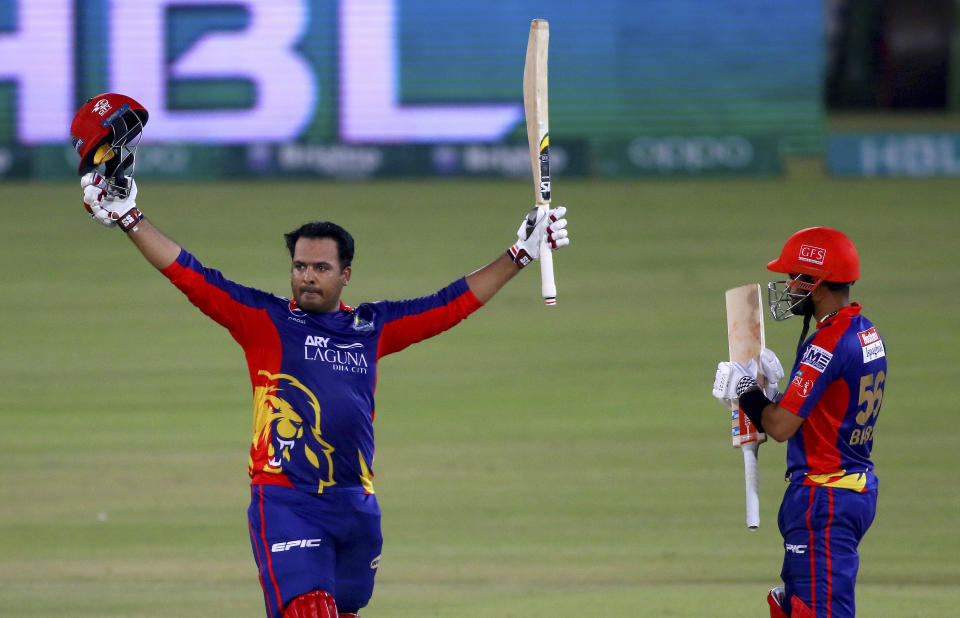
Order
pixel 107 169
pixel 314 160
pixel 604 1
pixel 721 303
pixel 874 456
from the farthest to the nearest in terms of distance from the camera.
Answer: pixel 604 1 → pixel 314 160 → pixel 721 303 → pixel 874 456 → pixel 107 169

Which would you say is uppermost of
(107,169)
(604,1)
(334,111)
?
(604,1)

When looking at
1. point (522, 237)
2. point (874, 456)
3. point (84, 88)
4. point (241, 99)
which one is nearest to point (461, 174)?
point (241, 99)

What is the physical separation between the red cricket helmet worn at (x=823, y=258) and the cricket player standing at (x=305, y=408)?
1.63m

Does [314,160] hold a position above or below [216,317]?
above

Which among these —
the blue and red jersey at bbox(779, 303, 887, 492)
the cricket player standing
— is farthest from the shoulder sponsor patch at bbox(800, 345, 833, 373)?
the cricket player standing

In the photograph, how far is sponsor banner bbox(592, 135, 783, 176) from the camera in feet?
74.0

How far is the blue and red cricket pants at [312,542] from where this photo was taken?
17.2 feet

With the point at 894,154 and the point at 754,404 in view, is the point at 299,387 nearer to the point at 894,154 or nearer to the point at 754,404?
the point at 754,404

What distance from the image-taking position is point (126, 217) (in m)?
5.43

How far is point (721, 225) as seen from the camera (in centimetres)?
1900

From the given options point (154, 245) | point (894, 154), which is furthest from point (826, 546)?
point (894, 154)

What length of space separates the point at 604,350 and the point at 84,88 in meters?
13.0

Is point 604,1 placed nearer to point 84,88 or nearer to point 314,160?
point 314,160

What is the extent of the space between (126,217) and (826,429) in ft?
9.11
